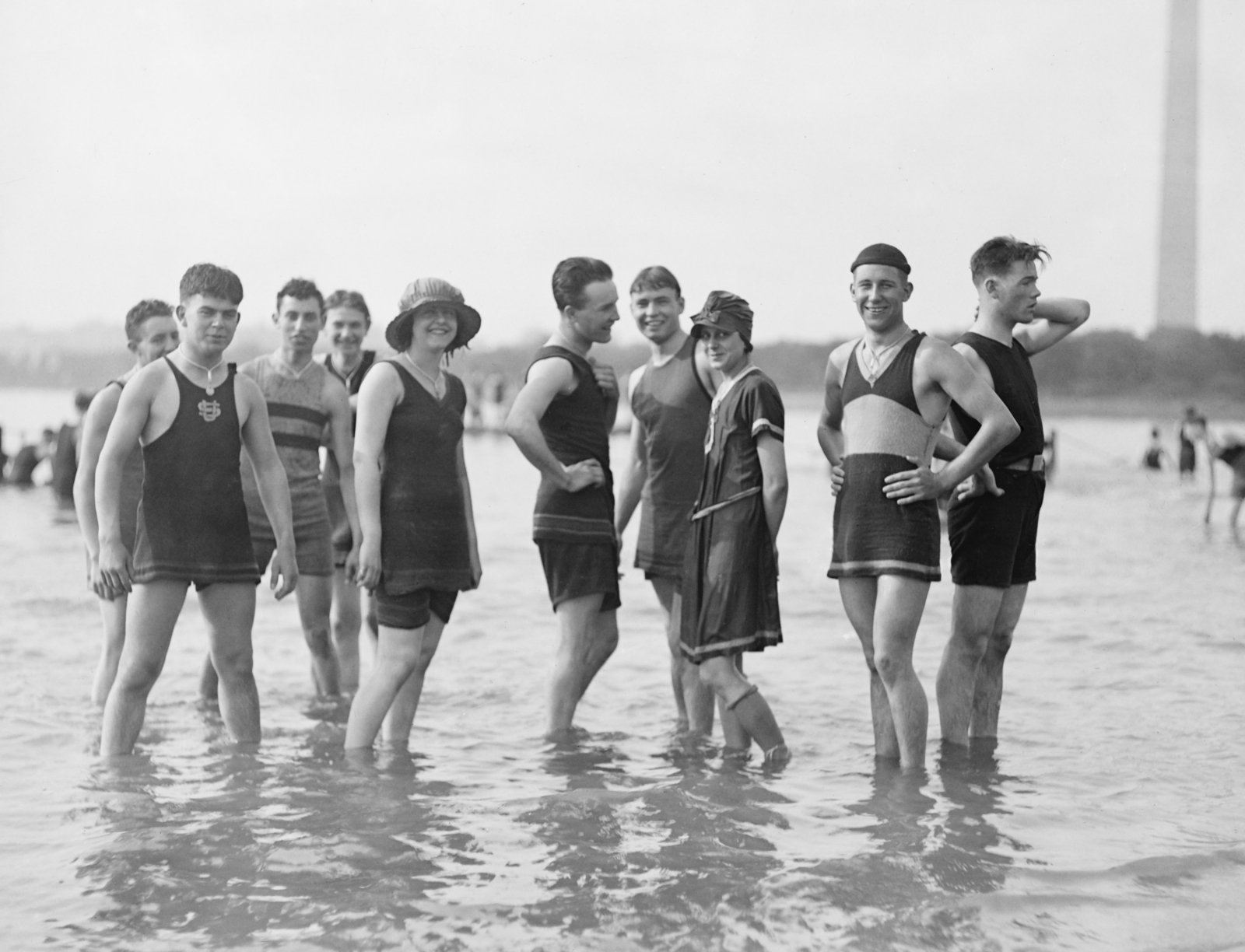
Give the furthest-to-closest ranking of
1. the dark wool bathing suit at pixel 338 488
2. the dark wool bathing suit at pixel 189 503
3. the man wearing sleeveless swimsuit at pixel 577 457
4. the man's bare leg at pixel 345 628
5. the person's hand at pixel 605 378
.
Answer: the man's bare leg at pixel 345 628, the dark wool bathing suit at pixel 338 488, the person's hand at pixel 605 378, the man wearing sleeveless swimsuit at pixel 577 457, the dark wool bathing suit at pixel 189 503

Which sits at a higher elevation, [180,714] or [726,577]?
[726,577]

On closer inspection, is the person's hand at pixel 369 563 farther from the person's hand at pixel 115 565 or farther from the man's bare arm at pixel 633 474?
the man's bare arm at pixel 633 474

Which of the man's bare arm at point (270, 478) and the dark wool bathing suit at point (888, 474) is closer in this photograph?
the dark wool bathing suit at point (888, 474)

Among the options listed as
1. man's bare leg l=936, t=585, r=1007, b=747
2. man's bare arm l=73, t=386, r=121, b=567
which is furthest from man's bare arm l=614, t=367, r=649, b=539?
man's bare arm l=73, t=386, r=121, b=567

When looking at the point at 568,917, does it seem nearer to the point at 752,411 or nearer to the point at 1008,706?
the point at 752,411

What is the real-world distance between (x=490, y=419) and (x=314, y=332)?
151 ft

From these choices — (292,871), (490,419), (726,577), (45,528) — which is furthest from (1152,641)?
(490,419)

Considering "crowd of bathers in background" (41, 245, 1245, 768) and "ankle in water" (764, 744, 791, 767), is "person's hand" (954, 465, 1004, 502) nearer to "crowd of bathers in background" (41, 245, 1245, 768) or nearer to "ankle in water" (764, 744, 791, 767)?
"crowd of bathers in background" (41, 245, 1245, 768)

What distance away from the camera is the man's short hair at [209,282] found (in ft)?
18.4

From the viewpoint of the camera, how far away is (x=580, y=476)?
616cm

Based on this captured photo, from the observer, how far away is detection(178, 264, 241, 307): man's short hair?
5.60m

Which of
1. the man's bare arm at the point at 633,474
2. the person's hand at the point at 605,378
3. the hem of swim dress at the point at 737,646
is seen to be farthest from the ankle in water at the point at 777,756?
the person's hand at the point at 605,378

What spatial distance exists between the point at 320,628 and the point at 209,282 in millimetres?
2295

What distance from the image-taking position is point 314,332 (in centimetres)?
706
